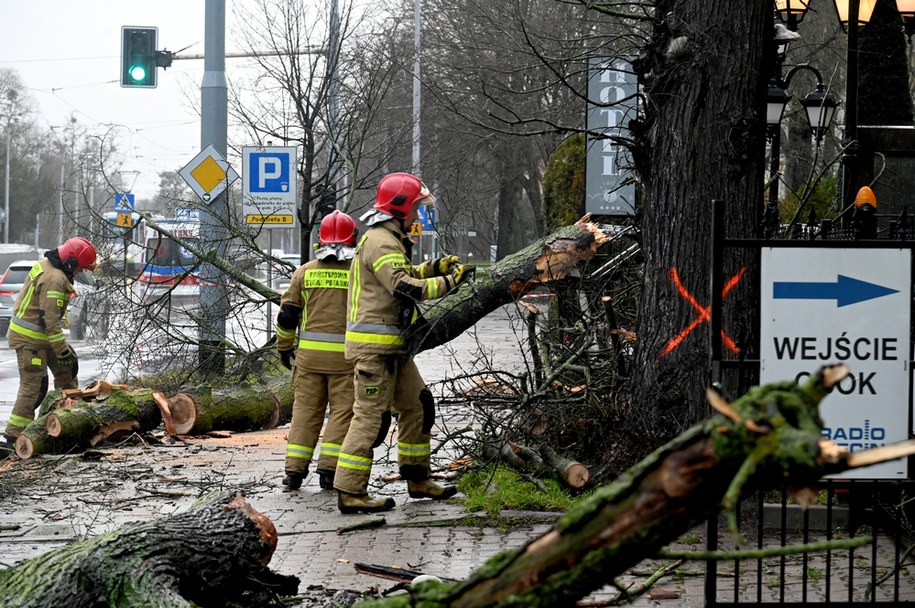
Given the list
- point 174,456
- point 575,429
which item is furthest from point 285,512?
point 174,456

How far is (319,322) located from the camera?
8.30 m

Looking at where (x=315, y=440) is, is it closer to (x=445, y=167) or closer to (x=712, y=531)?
(x=712, y=531)

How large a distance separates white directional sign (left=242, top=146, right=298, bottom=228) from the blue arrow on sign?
950cm

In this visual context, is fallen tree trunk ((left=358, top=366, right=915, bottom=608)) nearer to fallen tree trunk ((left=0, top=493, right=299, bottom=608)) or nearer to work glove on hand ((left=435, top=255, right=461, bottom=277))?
fallen tree trunk ((left=0, top=493, right=299, bottom=608))

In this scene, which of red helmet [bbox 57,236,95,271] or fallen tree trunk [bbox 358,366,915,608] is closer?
fallen tree trunk [bbox 358,366,915,608]

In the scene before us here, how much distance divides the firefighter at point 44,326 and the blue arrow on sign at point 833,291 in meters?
9.20

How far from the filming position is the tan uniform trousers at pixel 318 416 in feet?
26.6

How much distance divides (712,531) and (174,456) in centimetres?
671

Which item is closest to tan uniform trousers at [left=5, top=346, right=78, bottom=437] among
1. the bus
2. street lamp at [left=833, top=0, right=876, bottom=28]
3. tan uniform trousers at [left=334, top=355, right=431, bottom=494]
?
the bus

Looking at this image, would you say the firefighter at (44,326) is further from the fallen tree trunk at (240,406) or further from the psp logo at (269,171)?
the psp logo at (269,171)

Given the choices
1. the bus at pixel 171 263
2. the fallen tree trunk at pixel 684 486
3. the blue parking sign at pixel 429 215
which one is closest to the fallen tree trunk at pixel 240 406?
the bus at pixel 171 263

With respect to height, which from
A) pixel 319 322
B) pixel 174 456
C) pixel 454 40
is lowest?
pixel 174 456

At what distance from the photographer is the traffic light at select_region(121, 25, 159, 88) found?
1595 centimetres

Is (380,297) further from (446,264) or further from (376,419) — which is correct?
(376,419)
